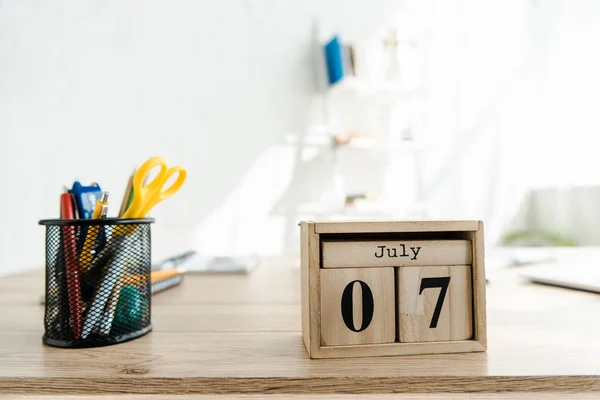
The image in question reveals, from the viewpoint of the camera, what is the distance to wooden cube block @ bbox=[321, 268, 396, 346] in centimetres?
40

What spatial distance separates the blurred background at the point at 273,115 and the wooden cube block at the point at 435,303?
1.87m

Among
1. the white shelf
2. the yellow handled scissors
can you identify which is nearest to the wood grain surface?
the yellow handled scissors

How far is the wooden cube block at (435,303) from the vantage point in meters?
0.41

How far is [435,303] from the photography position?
0.42 meters

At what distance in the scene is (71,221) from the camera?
1.44ft

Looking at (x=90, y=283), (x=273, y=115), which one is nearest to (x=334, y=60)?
(x=273, y=115)

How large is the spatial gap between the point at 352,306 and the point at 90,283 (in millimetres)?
264

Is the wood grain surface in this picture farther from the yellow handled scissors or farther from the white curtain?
the white curtain

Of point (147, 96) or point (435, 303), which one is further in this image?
point (147, 96)

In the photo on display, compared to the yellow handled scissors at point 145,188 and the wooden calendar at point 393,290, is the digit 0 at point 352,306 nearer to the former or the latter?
the wooden calendar at point 393,290

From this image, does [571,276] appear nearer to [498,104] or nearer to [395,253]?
[395,253]

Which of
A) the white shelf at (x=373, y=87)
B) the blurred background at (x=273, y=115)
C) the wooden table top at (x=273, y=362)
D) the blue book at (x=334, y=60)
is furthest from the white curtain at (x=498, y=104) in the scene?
the wooden table top at (x=273, y=362)

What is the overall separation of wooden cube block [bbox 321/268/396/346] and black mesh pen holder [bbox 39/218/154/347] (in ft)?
0.70

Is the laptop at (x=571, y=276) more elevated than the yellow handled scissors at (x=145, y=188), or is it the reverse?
the yellow handled scissors at (x=145, y=188)
